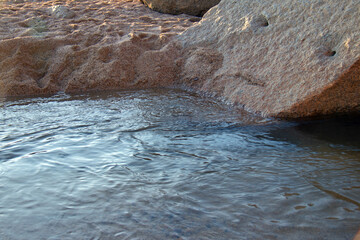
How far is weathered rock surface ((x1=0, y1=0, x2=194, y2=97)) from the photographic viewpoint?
520cm

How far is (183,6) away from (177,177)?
20.0 feet

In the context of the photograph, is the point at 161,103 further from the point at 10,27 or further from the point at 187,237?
the point at 10,27

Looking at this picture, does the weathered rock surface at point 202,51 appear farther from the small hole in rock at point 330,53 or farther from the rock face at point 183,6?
the rock face at point 183,6

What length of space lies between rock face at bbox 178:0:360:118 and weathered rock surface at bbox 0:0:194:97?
21.5 inches

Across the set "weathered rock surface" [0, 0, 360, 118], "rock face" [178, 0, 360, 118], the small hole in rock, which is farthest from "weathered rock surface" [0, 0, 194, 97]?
the small hole in rock

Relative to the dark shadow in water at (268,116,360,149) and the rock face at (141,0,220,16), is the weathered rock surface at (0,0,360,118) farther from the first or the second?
the rock face at (141,0,220,16)

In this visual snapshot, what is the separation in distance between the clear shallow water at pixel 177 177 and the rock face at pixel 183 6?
14.9 ft

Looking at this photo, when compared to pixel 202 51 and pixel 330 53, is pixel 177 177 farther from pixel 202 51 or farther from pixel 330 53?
pixel 202 51

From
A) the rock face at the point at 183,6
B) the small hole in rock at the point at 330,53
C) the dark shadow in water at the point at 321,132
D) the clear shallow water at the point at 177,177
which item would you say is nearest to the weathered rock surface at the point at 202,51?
the small hole in rock at the point at 330,53

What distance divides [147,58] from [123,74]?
1.49 ft

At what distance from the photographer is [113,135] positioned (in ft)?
9.86

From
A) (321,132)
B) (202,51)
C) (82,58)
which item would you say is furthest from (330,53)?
(82,58)

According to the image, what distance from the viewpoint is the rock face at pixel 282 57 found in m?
3.10

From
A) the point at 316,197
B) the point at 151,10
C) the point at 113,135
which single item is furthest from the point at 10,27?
the point at 316,197
